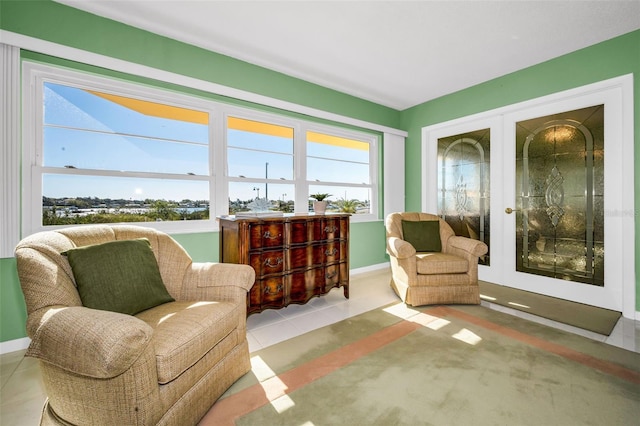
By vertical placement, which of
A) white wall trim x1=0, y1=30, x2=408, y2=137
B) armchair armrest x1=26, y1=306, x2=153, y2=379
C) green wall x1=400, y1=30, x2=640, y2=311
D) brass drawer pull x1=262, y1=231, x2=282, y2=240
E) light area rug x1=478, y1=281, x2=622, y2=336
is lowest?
light area rug x1=478, y1=281, x2=622, y2=336

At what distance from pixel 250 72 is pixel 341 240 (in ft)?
7.21

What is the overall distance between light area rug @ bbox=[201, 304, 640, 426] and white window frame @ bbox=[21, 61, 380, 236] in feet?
5.53

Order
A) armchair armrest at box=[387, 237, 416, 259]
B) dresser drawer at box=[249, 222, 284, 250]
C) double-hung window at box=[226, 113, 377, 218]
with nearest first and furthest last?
dresser drawer at box=[249, 222, 284, 250] < armchair armrest at box=[387, 237, 416, 259] < double-hung window at box=[226, 113, 377, 218]

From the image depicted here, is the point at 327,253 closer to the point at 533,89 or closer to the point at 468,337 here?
the point at 468,337

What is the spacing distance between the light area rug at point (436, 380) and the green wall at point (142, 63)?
164 centimetres

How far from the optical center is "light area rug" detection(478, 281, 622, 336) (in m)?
2.48

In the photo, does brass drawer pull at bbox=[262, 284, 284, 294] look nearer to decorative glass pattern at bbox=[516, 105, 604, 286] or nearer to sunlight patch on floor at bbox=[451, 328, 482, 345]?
sunlight patch on floor at bbox=[451, 328, 482, 345]

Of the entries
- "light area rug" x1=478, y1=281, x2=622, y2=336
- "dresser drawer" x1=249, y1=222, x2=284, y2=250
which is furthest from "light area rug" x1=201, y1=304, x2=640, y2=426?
"dresser drawer" x1=249, y1=222, x2=284, y2=250

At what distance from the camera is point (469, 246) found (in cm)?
299

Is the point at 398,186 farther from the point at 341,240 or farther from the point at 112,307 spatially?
the point at 112,307

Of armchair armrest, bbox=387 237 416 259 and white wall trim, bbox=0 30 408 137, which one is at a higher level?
white wall trim, bbox=0 30 408 137

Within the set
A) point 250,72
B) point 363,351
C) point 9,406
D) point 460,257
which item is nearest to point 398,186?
point 460,257

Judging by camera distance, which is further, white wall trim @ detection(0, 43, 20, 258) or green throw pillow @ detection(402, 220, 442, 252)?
green throw pillow @ detection(402, 220, 442, 252)

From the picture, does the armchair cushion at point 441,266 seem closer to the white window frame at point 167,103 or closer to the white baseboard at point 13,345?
the white window frame at point 167,103
